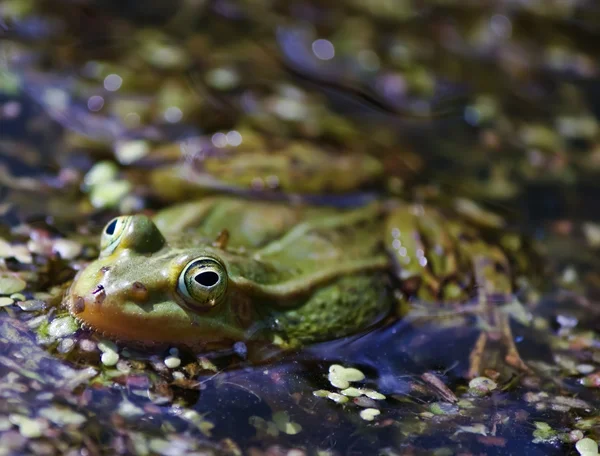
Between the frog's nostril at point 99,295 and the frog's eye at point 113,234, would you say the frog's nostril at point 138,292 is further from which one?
the frog's eye at point 113,234

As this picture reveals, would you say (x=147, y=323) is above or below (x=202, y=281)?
below

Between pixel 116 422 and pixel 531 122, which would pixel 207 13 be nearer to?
pixel 531 122

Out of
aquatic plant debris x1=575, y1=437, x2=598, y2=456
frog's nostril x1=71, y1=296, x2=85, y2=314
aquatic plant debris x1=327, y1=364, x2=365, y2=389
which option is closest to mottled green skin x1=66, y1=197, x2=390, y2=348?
frog's nostril x1=71, y1=296, x2=85, y2=314

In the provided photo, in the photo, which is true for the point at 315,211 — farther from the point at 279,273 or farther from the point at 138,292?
the point at 138,292

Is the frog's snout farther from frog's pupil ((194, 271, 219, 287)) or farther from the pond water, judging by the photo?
frog's pupil ((194, 271, 219, 287))

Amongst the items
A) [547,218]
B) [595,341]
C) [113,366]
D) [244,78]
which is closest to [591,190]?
[547,218]

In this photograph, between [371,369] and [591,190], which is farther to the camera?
[591,190]

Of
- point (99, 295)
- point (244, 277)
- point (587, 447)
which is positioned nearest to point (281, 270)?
point (244, 277)

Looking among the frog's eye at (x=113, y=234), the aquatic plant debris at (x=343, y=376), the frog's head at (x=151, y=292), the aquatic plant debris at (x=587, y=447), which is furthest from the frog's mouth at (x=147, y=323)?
the aquatic plant debris at (x=587, y=447)
